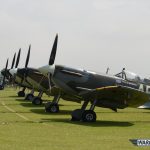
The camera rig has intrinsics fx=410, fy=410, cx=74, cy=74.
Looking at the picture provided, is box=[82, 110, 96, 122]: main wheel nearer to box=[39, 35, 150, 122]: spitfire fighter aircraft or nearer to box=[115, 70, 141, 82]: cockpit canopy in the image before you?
box=[39, 35, 150, 122]: spitfire fighter aircraft

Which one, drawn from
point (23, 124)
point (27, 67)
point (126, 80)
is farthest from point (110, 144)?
point (27, 67)

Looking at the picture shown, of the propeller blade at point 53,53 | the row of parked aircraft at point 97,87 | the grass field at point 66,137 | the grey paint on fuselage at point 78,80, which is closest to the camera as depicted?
the grass field at point 66,137

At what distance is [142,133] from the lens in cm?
1358

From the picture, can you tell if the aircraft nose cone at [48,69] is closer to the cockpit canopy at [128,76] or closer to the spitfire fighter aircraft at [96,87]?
the spitfire fighter aircraft at [96,87]

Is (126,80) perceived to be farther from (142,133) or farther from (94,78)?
(142,133)

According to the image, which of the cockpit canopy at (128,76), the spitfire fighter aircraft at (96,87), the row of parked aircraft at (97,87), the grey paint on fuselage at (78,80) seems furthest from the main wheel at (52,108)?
the cockpit canopy at (128,76)

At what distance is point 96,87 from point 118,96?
46.7 inches

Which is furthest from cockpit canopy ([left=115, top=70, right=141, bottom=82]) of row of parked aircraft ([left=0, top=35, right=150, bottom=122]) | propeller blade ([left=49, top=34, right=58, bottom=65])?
propeller blade ([left=49, top=34, right=58, bottom=65])

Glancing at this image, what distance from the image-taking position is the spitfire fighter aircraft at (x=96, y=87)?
17266mm

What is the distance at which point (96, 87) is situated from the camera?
18219 mm

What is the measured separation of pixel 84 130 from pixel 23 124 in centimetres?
262

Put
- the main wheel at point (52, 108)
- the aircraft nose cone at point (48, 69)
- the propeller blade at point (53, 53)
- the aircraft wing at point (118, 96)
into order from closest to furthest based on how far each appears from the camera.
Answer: the aircraft wing at point (118, 96)
the aircraft nose cone at point (48, 69)
the propeller blade at point (53, 53)
the main wheel at point (52, 108)

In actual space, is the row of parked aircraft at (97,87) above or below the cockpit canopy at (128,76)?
below

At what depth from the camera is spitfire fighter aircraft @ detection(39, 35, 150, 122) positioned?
1727 cm
